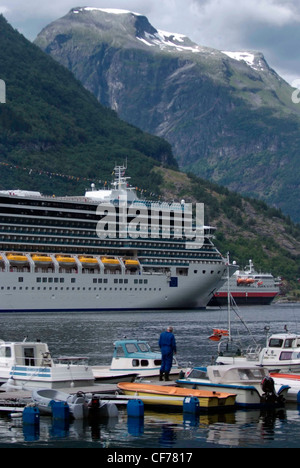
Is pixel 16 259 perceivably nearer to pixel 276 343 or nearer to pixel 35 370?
pixel 276 343

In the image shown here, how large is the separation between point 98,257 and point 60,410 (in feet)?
261

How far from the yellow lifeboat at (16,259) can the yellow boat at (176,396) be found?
67075mm

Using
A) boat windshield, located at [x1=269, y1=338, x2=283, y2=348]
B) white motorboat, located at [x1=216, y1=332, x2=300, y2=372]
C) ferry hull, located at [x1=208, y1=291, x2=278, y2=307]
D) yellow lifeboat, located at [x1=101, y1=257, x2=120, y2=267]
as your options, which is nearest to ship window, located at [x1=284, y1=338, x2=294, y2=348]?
white motorboat, located at [x1=216, y1=332, x2=300, y2=372]

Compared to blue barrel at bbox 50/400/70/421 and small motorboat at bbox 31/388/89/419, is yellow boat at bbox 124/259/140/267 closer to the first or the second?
small motorboat at bbox 31/388/89/419

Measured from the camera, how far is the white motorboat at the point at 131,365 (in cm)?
3922

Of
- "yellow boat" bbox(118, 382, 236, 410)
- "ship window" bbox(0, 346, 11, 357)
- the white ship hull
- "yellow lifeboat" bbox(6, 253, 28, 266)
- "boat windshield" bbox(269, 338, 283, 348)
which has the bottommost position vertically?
"yellow boat" bbox(118, 382, 236, 410)

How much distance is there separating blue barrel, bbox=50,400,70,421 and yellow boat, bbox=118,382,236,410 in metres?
3.47

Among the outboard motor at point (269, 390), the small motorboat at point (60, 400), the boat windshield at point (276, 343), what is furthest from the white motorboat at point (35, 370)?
the boat windshield at point (276, 343)

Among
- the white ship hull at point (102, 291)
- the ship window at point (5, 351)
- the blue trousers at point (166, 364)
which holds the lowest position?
the blue trousers at point (166, 364)

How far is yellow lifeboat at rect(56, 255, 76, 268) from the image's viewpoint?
106 meters

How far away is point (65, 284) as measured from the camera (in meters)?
104

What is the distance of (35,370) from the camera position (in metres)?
36.7

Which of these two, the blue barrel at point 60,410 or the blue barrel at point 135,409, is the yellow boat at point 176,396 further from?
the blue barrel at point 60,410
